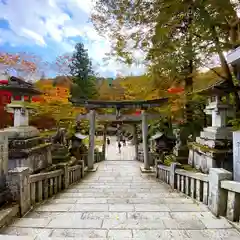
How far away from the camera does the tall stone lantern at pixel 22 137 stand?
881 cm

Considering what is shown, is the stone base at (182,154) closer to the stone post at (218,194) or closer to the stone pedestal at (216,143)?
the stone pedestal at (216,143)

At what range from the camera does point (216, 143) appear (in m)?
8.01

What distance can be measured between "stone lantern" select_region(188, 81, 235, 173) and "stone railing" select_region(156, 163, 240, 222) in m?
1.34

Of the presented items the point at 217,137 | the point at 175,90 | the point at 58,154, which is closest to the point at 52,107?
the point at 58,154

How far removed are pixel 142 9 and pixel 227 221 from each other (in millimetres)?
8684

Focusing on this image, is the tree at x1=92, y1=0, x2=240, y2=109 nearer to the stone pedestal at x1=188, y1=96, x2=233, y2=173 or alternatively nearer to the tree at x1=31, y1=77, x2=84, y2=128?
the stone pedestal at x1=188, y1=96, x2=233, y2=173

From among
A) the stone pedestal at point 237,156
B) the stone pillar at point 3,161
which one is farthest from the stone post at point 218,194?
the stone pillar at point 3,161

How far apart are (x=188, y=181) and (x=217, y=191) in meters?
2.21

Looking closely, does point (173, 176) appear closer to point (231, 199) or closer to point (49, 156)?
point (231, 199)

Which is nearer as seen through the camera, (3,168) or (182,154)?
(3,168)

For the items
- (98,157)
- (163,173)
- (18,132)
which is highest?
(18,132)

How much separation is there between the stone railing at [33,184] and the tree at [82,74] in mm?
28945

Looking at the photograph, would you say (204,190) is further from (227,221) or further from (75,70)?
(75,70)

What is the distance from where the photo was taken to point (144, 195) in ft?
24.4
